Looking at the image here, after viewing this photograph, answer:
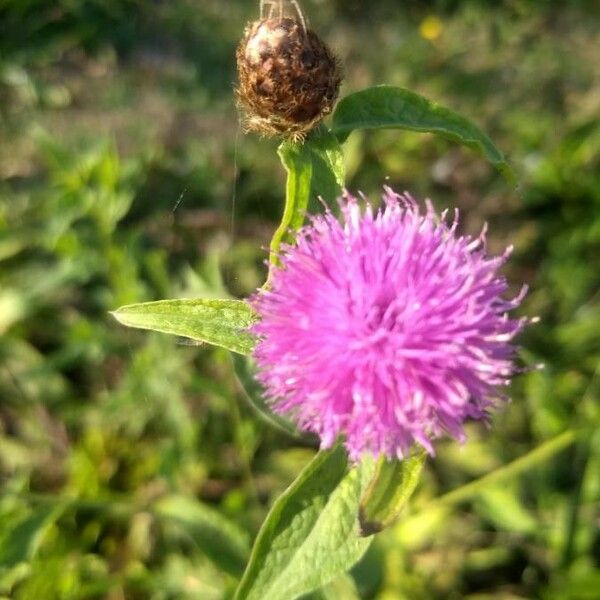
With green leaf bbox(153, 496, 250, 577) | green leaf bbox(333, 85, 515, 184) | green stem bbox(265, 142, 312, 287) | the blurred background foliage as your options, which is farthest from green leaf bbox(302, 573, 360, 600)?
green leaf bbox(333, 85, 515, 184)

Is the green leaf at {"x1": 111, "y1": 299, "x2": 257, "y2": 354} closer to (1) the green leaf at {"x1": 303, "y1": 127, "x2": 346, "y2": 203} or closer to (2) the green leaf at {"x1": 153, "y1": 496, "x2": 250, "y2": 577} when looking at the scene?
(1) the green leaf at {"x1": 303, "y1": 127, "x2": 346, "y2": 203}

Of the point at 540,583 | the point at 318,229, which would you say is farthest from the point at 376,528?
the point at 540,583

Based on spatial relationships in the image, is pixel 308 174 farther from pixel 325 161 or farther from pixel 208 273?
pixel 208 273

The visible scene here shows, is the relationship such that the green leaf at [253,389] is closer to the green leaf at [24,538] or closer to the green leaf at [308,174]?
the green leaf at [308,174]

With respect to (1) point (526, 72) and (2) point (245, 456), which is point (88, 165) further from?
(1) point (526, 72)

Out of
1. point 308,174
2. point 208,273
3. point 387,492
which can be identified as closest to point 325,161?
point 308,174

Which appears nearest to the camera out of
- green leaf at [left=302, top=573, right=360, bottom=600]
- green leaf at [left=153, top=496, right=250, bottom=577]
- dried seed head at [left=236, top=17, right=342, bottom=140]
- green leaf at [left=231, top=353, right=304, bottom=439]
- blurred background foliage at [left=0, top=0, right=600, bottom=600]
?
dried seed head at [left=236, top=17, right=342, bottom=140]
